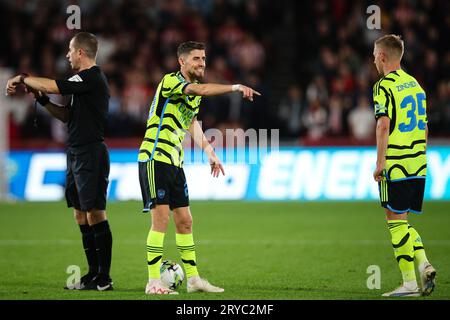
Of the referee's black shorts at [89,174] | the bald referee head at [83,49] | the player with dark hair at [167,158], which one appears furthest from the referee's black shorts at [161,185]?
the bald referee head at [83,49]

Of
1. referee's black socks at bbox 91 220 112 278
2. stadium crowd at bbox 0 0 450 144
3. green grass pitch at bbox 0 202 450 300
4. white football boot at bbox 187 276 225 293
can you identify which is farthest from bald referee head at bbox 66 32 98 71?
stadium crowd at bbox 0 0 450 144

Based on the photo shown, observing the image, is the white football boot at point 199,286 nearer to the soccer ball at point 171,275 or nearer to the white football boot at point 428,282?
the soccer ball at point 171,275

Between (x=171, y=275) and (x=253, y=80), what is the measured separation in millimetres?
12273

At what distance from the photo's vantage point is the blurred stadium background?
17.9 m

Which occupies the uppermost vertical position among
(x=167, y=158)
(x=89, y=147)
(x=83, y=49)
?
(x=83, y=49)

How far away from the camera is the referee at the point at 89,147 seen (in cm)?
819

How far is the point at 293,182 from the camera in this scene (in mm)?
17938

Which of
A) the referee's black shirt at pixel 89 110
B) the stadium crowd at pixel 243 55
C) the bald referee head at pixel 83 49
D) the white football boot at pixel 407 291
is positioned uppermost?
the stadium crowd at pixel 243 55

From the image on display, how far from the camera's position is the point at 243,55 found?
2156cm

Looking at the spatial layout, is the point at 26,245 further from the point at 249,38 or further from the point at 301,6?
the point at 301,6

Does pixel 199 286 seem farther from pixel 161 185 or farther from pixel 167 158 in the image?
pixel 167 158

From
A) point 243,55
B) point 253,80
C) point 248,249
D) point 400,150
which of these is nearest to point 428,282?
point 400,150

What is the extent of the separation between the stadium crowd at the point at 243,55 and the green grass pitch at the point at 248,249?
283 cm

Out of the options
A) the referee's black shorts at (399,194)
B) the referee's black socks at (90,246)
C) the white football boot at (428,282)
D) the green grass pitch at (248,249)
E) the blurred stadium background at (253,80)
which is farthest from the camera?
the blurred stadium background at (253,80)
